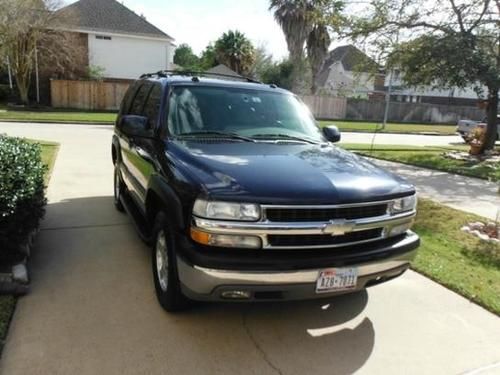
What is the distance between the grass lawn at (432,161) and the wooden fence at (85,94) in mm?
18460

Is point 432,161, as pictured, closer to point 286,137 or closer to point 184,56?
point 286,137

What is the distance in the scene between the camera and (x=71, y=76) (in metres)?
28.6

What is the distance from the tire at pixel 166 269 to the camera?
309 cm

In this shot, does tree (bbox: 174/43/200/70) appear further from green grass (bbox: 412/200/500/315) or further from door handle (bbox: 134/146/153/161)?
door handle (bbox: 134/146/153/161)

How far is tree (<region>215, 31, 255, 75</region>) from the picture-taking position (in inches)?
1503

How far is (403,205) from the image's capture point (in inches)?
129

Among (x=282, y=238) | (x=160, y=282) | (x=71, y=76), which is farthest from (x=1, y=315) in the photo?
(x=71, y=76)

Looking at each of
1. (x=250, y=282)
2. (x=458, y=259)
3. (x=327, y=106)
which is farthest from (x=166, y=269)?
(x=327, y=106)

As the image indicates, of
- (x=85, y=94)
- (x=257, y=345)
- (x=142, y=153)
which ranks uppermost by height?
(x=85, y=94)

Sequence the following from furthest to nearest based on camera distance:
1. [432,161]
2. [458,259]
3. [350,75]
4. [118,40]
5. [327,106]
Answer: [350,75] < [327,106] < [118,40] < [432,161] < [458,259]

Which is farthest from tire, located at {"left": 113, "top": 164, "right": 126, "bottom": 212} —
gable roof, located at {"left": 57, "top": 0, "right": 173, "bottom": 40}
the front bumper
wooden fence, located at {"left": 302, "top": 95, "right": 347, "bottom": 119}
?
wooden fence, located at {"left": 302, "top": 95, "right": 347, "bottom": 119}

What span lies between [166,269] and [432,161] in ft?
39.4

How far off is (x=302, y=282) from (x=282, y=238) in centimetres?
33

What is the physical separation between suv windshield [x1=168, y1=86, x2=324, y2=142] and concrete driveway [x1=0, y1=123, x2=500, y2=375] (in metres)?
1.57
